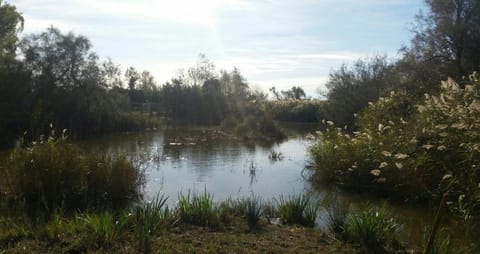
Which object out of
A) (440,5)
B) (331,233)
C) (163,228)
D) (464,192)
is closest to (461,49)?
(440,5)

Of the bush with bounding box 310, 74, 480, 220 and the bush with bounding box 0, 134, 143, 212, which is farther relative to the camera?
the bush with bounding box 0, 134, 143, 212

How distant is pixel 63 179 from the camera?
9.69 meters

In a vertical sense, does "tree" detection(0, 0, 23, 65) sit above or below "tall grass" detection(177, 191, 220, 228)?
above

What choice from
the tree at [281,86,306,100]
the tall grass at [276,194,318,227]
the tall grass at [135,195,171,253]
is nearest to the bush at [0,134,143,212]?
the tall grass at [135,195,171,253]

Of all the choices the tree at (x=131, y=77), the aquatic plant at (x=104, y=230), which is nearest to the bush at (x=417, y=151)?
the aquatic plant at (x=104, y=230)

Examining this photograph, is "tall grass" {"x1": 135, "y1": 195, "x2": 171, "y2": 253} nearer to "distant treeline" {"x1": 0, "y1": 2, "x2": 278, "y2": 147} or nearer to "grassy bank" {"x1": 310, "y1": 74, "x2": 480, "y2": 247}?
"grassy bank" {"x1": 310, "y1": 74, "x2": 480, "y2": 247}

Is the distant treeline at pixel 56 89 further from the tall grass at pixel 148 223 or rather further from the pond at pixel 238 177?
the tall grass at pixel 148 223

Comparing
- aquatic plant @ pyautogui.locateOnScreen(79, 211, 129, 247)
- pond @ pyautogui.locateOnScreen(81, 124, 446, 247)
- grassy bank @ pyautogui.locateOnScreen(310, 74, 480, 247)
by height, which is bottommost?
pond @ pyautogui.locateOnScreen(81, 124, 446, 247)

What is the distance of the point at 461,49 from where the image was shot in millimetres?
21031

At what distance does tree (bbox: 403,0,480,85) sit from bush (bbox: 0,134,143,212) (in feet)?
49.3

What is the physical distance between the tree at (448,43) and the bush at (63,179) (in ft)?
49.3

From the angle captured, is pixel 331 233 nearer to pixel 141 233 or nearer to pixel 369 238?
pixel 369 238

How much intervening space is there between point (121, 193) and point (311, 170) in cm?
647

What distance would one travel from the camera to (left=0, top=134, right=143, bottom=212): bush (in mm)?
9500
